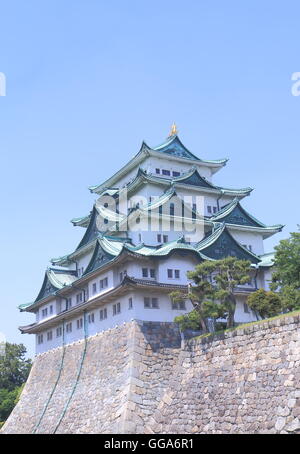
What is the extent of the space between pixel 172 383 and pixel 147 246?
925 centimetres

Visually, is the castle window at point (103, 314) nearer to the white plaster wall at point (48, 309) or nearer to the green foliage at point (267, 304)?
the white plaster wall at point (48, 309)

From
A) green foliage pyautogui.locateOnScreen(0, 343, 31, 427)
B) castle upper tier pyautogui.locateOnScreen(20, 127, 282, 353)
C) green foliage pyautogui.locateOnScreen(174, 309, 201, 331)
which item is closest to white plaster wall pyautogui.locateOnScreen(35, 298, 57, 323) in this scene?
castle upper tier pyautogui.locateOnScreen(20, 127, 282, 353)

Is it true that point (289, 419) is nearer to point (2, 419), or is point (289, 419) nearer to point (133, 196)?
point (133, 196)

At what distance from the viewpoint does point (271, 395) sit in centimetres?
2144

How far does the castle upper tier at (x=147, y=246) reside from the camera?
32594mm

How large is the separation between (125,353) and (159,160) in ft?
60.6

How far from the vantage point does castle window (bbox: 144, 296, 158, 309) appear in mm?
31788

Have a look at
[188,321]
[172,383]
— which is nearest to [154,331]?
[188,321]

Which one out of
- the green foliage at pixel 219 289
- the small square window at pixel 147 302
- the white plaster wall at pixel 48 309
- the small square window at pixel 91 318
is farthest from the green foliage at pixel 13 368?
the green foliage at pixel 219 289

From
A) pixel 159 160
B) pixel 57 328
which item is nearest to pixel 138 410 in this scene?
pixel 57 328

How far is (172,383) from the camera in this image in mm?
29266

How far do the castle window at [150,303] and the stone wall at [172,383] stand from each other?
117 cm

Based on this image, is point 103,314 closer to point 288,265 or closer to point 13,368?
point 288,265
